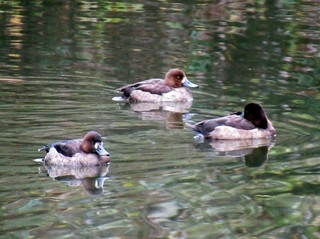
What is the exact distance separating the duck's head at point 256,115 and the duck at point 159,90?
2.56 meters

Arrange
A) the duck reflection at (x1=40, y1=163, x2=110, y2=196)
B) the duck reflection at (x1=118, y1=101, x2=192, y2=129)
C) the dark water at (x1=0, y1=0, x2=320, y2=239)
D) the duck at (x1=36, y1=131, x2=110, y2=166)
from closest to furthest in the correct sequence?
the dark water at (x1=0, y1=0, x2=320, y2=239) < the duck reflection at (x1=40, y1=163, x2=110, y2=196) < the duck at (x1=36, y1=131, x2=110, y2=166) < the duck reflection at (x1=118, y1=101, x2=192, y2=129)

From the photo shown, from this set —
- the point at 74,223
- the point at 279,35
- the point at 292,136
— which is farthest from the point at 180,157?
the point at 279,35

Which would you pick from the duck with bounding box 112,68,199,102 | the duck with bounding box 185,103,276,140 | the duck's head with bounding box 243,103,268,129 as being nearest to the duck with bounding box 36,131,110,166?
the duck with bounding box 185,103,276,140

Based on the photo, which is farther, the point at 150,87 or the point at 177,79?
the point at 177,79

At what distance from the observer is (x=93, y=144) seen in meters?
12.1

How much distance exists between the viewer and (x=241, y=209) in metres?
10.1

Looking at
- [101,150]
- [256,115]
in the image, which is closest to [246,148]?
[256,115]

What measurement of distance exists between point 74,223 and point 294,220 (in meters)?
2.30

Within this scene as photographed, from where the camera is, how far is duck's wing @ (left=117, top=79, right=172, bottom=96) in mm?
16562

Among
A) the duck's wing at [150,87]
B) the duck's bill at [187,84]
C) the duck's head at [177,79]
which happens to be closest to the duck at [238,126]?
the duck's wing at [150,87]

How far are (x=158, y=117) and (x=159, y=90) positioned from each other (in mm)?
1601

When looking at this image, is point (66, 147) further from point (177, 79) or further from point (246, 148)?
point (177, 79)

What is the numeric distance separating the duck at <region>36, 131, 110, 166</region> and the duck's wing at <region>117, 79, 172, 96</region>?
4.38 m

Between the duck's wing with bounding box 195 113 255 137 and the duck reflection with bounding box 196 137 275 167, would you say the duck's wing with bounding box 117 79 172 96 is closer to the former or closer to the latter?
the duck's wing with bounding box 195 113 255 137
